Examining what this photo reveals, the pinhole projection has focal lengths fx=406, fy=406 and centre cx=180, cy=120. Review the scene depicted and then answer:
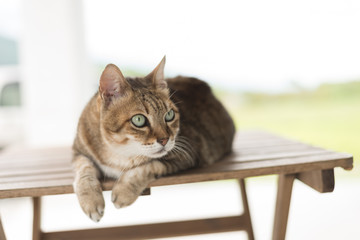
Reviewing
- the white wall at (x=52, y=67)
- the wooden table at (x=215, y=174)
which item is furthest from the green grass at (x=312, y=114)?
the wooden table at (x=215, y=174)

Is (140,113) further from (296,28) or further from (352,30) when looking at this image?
(352,30)

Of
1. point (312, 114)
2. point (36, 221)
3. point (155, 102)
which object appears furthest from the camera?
point (312, 114)

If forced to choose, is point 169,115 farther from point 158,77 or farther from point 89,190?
point 89,190

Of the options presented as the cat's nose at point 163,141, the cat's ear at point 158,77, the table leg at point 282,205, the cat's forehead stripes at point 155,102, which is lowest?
the table leg at point 282,205

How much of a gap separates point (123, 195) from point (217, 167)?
1.30 feet

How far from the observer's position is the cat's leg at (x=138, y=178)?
132cm

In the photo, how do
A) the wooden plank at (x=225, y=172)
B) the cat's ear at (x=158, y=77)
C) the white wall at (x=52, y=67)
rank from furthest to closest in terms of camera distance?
the white wall at (x=52, y=67) < the cat's ear at (x=158, y=77) < the wooden plank at (x=225, y=172)

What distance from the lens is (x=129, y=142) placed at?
1377 mm

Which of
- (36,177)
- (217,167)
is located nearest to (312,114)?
(217,167)

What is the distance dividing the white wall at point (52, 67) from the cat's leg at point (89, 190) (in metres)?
1.45

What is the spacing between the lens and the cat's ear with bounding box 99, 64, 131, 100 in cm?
132

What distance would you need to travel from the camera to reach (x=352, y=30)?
3.94m

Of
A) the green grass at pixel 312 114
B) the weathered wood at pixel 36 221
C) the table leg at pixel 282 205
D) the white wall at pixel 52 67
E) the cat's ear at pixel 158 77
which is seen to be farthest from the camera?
the green grass at pixel 312 114

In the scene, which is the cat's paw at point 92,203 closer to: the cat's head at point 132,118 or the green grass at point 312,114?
the cat's head at point 132,118
